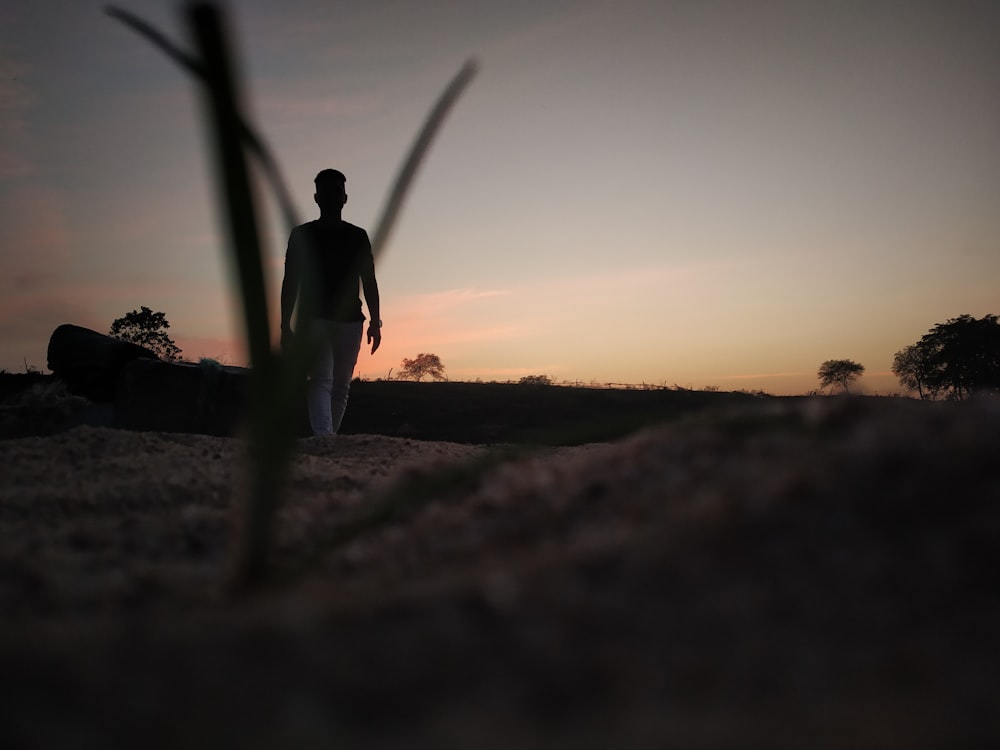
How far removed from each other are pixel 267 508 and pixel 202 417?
6.11 m

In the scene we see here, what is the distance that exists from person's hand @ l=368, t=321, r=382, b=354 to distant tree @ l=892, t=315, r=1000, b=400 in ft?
51.5

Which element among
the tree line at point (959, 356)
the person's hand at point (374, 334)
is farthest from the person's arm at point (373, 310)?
the tree line at point (959, 356)

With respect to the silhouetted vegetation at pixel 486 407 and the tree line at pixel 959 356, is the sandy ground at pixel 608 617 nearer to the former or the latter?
the silhouetted vegetation at pixel 486 407

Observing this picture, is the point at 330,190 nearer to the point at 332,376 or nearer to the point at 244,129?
the point at 332,376

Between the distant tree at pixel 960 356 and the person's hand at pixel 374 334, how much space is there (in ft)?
51.5

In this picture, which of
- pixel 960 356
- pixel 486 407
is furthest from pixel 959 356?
pixel 486 407

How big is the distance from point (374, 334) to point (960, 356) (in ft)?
59.1

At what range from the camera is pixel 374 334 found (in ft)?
21.6

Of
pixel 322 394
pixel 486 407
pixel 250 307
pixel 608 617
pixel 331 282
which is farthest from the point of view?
pixel 486 407

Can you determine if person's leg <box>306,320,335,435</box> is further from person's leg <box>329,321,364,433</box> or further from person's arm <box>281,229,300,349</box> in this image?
person's arm <box>281,229,300,349</box>

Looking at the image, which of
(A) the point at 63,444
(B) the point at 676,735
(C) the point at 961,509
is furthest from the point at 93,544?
(A) the point at 63,444

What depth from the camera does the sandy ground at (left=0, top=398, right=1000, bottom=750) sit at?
2.51 ft

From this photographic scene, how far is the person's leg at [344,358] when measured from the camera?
20.0 feet

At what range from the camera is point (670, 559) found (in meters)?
1.07
